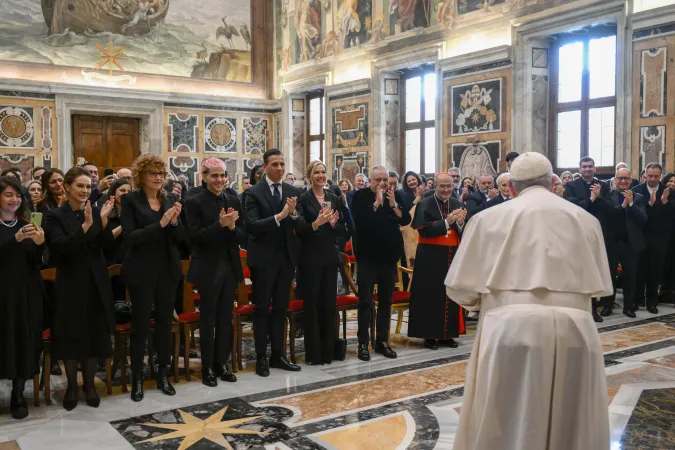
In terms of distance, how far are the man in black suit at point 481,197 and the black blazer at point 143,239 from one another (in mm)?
4195

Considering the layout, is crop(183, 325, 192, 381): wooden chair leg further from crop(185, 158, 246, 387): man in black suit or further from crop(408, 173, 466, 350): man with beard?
crop(408, 173, 466, 350): man with beard

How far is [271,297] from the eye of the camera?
609cm

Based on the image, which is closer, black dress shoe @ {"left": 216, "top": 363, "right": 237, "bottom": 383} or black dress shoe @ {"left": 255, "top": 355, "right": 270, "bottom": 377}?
black dress shoe @ {"left": 216, "top": 363, "right": 237, "bottom": 383}

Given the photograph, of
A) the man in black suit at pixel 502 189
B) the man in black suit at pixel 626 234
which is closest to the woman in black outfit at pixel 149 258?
the man in black suit at pixel 502 189

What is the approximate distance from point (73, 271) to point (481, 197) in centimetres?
615

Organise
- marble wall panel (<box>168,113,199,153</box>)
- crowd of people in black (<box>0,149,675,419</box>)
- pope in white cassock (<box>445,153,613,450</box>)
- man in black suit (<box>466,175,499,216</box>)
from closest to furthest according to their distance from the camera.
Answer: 1. pope in white cassock (<box>445,153,613,450</box>)
2. crowd of people in black (<box>0,149,675,419</box>)
3. man in black suit (<box>466,175,499,216</box>)
4. marble wall panel (<box>168,113,199,153</box>)

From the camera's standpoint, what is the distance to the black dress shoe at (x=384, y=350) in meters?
6.52

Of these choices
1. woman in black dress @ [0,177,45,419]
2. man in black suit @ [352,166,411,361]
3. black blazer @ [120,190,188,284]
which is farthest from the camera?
man in black suit @ [352,166,411,361]

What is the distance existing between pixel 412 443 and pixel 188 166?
14184 mm

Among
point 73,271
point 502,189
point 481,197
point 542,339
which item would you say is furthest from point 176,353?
point 481,197

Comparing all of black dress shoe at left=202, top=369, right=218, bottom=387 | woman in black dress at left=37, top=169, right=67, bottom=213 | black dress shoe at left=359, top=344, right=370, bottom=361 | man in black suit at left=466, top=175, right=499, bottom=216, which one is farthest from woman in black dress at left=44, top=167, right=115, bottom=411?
man in black suit at left=466, top=175, right=499, bottom=216

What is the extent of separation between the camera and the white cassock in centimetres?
304

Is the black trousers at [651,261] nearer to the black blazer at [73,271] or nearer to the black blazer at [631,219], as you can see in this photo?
the black blazer at [631,219]

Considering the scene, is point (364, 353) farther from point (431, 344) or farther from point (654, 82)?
point (654, 82)
